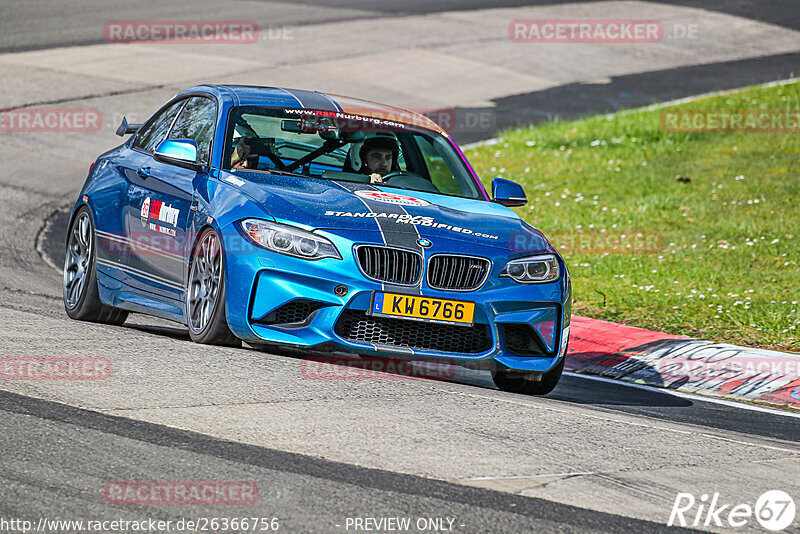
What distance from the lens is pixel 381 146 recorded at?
332 inches

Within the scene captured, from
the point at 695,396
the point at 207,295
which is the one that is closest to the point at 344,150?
the point at 207,295

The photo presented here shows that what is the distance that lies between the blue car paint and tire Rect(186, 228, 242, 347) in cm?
8

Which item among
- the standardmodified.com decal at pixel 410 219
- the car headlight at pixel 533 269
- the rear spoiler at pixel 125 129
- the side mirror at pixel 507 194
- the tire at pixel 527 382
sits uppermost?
the rear spoiler at pixel 125 129

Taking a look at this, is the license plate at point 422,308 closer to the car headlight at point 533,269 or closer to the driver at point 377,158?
the car headlight at point 533,269

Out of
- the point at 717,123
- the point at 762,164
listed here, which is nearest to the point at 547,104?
the point at 717,123

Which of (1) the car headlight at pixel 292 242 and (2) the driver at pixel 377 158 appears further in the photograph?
(2) the driver at pixel 377 158

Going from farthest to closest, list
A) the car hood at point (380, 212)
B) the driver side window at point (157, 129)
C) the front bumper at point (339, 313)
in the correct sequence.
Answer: the driver side window at point (157, 129) → the car hood at point (380, 212) → the front bumper at point (339, 313)

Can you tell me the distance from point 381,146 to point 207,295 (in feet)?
6.13

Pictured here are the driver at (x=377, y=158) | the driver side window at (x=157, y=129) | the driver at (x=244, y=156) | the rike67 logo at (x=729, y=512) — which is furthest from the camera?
the driver side window at (x=157, y=129)

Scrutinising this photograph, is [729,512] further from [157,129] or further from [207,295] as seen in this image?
[157,129]

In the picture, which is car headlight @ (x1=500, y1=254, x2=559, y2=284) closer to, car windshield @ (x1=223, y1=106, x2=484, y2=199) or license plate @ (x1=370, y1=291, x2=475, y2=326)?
license plate @ (x1=370, y1=291, x2=475, y2=326)

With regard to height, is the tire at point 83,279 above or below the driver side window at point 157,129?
below

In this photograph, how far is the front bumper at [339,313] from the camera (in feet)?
22.2

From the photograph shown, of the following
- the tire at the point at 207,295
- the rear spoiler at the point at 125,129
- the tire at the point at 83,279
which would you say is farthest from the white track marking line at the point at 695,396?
the rear spoiler at the point at 125,129
